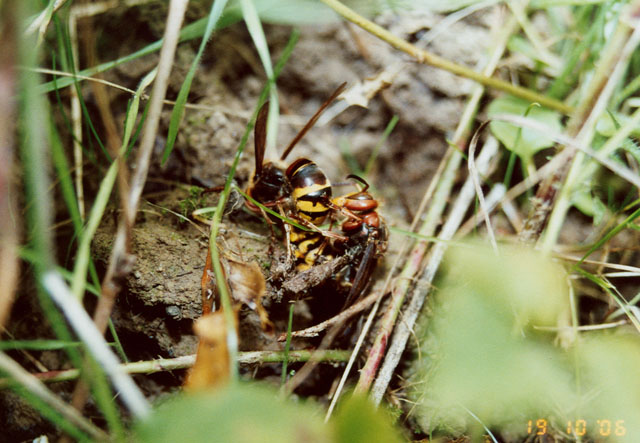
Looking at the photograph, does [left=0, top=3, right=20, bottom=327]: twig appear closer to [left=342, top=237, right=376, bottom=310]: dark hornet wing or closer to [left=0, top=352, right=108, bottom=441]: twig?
[left=0, top=352, right=108, bottom=441]: twig

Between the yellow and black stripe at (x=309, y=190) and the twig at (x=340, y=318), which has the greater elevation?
the yellow and black stripe at (x=309, y=190)

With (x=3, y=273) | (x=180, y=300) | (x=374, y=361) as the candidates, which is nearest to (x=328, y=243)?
(x=374, y=361)

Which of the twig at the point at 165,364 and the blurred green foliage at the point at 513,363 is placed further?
the twig at the point at 165,364

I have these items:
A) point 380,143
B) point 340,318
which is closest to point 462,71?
point 380,143

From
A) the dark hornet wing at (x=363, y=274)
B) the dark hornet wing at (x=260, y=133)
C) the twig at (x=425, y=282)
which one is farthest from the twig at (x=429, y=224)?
the dark hornet wing at (x=260, y=133)

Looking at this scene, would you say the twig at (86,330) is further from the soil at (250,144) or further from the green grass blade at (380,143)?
the green grass blade at (380,143)

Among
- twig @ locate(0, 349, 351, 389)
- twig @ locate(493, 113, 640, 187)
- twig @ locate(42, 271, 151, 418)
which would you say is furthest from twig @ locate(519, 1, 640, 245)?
twig @ locate(42, 271, 151, 418)

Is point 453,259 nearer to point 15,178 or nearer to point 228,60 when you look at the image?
point 228,60
